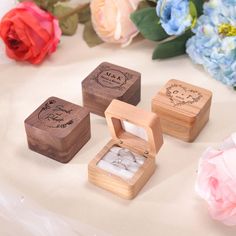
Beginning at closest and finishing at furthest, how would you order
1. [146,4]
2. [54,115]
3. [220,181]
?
[220,181] < [54,115] < [146,4]

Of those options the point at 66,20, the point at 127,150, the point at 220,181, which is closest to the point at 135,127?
the point at 127,150

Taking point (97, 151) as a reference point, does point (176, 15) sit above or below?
above

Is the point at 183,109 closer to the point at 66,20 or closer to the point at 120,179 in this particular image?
the point at 120,179

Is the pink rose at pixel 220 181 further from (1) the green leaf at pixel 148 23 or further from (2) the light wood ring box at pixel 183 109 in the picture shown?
(1) the green leaf at pixel 148 23

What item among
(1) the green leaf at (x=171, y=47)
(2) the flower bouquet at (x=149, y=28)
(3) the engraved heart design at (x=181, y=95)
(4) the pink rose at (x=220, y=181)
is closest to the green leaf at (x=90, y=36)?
(2) the flower bouquet at (x=149, y=28)

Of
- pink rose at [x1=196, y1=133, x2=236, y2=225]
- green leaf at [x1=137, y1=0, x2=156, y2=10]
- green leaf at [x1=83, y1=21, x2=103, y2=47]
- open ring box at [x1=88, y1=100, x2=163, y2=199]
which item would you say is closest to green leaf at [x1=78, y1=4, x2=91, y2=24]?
green leaf at [x1=83, y1=21, x2=103, y2=47]

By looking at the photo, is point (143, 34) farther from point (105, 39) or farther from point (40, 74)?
point (40, 74)
